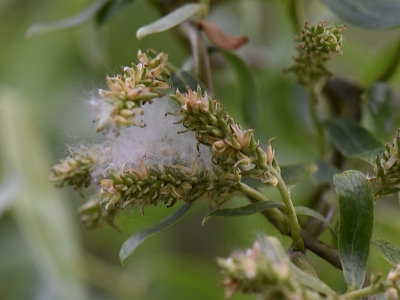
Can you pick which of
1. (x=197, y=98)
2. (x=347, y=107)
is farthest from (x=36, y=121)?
(x=197, y=98)

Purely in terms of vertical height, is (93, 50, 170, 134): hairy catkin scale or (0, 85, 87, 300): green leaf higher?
(93, 50, 170, 134): hairy catkin scale

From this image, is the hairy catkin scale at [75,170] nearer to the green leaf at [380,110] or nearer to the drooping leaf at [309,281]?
the drooping leaf at [309,281]

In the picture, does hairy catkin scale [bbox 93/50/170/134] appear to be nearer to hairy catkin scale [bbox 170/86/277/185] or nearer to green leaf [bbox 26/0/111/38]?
hairy catkin scale [bbox 170/86/277/185]

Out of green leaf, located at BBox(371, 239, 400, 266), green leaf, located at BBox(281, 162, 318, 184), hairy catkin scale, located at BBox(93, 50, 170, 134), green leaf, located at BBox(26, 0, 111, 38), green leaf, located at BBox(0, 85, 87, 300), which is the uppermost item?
hairy catkin scale, located at BBox(93, 50, 170, 134)

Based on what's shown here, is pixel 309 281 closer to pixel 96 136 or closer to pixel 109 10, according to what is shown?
pixel 109 10

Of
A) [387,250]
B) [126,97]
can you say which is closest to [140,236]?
[126,97]

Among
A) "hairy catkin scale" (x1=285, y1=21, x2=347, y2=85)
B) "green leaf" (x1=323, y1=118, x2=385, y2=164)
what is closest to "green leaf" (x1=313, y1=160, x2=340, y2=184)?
"green leaf" (x1=323, y1=118, x2=385, y2=164)

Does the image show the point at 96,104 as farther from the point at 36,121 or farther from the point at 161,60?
the point at 36,121
